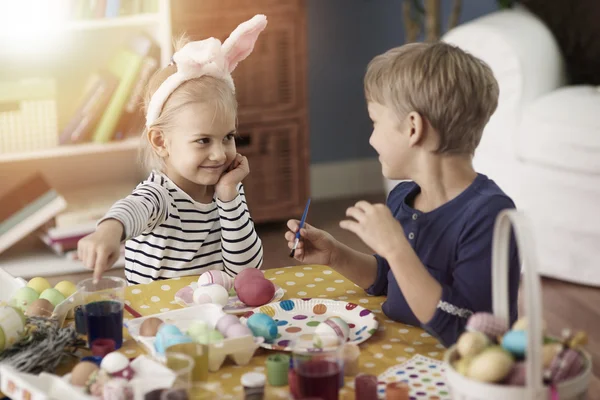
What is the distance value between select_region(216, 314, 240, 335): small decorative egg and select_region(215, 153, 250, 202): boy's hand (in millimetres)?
532

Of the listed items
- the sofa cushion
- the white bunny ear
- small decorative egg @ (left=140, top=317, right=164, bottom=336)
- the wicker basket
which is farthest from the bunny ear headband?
the sofa cushion

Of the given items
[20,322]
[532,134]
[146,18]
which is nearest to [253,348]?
[20,322]

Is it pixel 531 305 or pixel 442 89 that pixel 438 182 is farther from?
pixel 531 305

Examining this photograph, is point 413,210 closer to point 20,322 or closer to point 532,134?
point 20,322

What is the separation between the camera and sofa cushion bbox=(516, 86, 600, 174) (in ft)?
9.70

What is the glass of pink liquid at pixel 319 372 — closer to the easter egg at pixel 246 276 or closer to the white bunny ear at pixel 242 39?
the easter egg at pixel 246 276

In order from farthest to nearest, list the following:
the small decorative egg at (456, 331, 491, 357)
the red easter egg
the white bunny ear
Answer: the white bunny ear, the red easter egg, the small decorative egg at (456, 331, 491, 357)

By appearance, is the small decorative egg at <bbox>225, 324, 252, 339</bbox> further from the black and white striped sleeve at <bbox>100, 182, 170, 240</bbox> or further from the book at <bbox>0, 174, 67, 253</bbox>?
the book at <bbox>0, 174, 67, 253</bbox>

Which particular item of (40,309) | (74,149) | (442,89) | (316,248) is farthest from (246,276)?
(74,149)

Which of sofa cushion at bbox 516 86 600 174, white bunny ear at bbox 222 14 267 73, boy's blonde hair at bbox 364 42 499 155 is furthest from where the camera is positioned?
sofa cushion at bbox 516 86 600 174

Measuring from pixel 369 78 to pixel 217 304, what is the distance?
46 cm

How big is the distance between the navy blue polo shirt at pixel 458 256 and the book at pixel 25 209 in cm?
211

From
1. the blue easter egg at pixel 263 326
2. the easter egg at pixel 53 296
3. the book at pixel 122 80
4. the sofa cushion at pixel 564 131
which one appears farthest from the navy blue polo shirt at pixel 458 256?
the book at pixel 122 80

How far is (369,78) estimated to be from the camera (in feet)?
5.09
